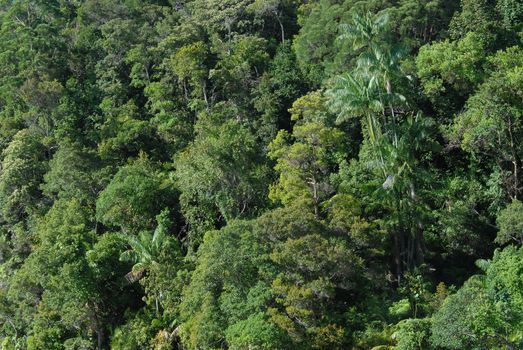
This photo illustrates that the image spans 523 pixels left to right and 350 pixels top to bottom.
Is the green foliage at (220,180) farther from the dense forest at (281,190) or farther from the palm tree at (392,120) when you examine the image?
the palm tree at (392,120)

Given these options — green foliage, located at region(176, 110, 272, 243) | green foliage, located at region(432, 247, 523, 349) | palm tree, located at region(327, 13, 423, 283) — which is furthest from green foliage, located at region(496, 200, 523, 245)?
green foliage, located at region(176, 110, 272, 243)

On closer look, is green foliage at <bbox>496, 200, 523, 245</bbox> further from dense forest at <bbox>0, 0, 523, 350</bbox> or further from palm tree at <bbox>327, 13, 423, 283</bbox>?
palm tree at <bbox>327, 13, 423, 283</bbox>

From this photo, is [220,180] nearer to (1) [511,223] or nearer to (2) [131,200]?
(2) [131,200]

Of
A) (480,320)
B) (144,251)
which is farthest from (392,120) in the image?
(144,251)

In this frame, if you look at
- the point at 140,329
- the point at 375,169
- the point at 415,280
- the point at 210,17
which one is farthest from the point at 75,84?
the point at 415,280

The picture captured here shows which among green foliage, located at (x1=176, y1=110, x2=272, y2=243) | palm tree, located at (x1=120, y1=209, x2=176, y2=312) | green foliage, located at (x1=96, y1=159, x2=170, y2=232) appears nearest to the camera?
palm tree, located at (x1=120, y1=209, x2=176, y2=312)

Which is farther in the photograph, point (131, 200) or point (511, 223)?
point (131, 200)

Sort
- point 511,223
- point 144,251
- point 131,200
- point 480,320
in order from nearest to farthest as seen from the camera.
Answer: point 480,320, point 511,223, point 144,251, point 131,200

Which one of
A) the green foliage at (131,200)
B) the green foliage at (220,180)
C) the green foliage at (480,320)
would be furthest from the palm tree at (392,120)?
the green foliage at (131,200)

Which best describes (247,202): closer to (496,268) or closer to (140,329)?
(140,329)
